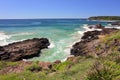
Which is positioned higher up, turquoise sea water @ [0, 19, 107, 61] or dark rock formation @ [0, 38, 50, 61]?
dark rock formation @ [0, 38, 50, 61]

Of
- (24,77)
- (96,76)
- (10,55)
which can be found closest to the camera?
(96,76)

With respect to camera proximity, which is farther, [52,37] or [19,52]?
[52,37]

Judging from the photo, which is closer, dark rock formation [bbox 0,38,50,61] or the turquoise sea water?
dark rock formation [bbox 0,38,50,61]

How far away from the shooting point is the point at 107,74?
8438 mm

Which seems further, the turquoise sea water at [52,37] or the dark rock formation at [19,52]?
the turquoise sea water at [52,37]

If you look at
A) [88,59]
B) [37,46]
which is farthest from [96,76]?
[37,46]

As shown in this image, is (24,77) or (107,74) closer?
(107,74)

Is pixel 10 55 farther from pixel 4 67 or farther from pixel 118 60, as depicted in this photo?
pixel 118 60

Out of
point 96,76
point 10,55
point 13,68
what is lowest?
point 10,55

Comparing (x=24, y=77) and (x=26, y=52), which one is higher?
(x=24, y=77)

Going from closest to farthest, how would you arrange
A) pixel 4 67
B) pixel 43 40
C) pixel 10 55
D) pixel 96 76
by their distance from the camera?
pixel 96 76
pixel 4 67
pixel 10 55
pixel 43 40

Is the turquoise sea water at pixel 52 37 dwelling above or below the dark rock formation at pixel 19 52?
below

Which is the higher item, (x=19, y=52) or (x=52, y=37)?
(x=19, y=52)

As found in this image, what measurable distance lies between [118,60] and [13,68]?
7.48m
